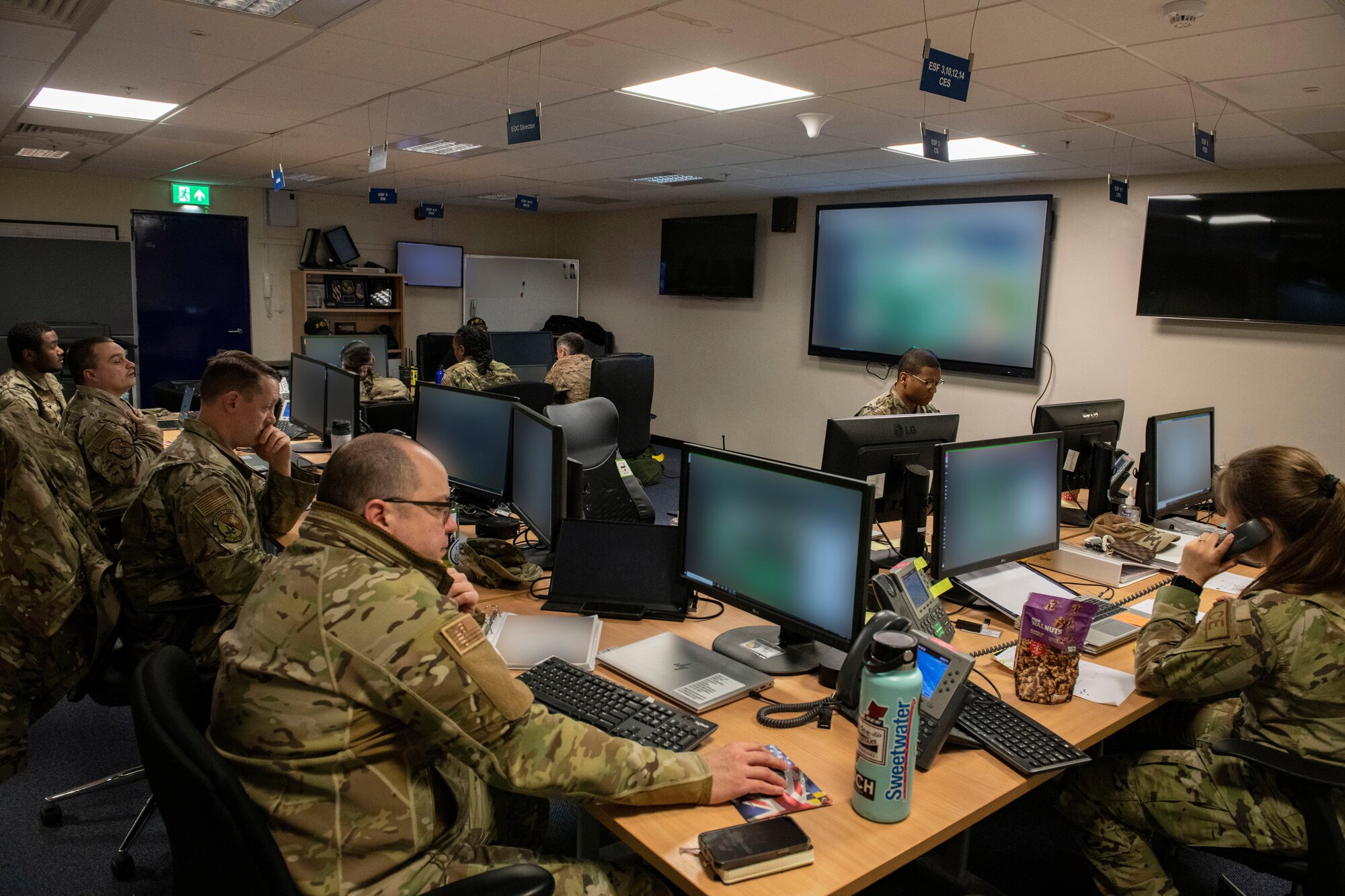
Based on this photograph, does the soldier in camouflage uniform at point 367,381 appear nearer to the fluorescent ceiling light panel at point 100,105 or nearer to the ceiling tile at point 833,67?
the fluorescent ceiling light panel at point 100,105

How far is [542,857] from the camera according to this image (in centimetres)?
147

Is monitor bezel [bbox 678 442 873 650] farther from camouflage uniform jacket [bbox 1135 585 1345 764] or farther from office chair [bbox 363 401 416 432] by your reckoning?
office chair [bbox 363 401 416 432]

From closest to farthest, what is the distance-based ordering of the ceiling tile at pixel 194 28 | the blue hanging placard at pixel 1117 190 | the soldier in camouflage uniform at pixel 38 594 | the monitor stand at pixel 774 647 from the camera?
the monitor stand at pixel 774 647 → the soldier in camouflage uniform at pixel 38 594 → the ceiling tile at pixel 194 28 → the blue hanging placard at pixel 1117 190

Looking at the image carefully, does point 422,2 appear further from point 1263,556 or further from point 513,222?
point 513,222

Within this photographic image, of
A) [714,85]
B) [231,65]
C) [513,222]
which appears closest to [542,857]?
[714,85]

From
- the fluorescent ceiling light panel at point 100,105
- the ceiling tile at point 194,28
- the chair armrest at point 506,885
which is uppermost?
the fluorescent ceiling light panel at point 100,105

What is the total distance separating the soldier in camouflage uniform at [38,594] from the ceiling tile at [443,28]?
166 centimetres

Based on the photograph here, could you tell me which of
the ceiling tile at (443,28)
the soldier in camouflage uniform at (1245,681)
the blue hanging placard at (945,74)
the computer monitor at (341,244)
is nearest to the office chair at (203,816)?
the soldier in camouflage uniform at (1245,681)

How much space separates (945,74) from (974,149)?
8.01 ft

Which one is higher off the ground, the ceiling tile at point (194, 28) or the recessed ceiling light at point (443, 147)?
the recessed ceiling light at point (443, 147)

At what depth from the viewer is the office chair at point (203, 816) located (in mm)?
1121

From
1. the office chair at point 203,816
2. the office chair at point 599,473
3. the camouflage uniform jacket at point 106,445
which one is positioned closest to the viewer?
the office chair at point 203,816

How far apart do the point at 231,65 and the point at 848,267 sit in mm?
4672

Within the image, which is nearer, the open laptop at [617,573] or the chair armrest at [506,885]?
the chair armrest at [506,885]
